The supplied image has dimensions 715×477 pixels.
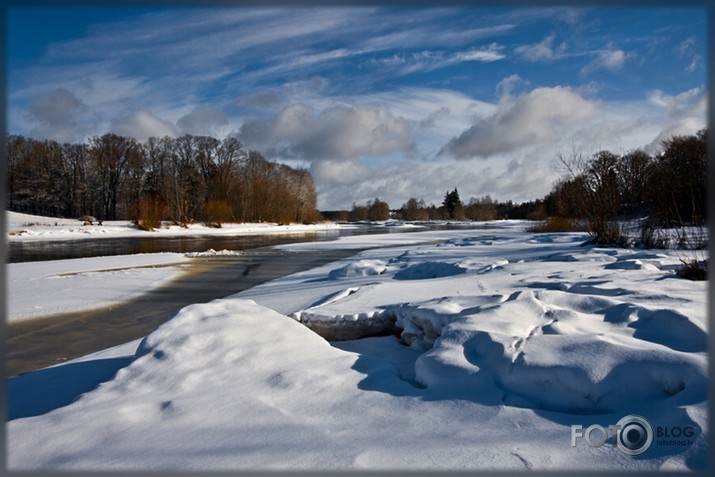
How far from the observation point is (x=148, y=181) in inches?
1848

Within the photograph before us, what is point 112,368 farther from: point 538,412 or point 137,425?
point 538,412

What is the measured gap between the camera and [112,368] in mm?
3635

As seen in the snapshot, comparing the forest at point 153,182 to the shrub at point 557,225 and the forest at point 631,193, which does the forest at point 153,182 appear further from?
the forest at point 631,193

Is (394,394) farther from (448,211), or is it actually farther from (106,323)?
(448,211)

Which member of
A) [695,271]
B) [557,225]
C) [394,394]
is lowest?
[394,394]

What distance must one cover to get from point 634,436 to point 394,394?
4.04 feet

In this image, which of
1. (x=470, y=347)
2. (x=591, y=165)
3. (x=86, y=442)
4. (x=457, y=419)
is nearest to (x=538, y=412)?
(x=457, y=419)

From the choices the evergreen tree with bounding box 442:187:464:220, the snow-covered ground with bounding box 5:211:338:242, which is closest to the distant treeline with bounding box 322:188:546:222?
the evergreen tree with bounding box 442:187:464:220

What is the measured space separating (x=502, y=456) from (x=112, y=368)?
10.9 feet

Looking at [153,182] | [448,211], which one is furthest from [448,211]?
[153,182]

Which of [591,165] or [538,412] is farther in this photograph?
[591,165]

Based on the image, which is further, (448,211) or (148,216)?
(448,211)

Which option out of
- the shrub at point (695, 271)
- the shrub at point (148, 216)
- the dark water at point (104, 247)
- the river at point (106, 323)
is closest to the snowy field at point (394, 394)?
the river at point (106, 323)

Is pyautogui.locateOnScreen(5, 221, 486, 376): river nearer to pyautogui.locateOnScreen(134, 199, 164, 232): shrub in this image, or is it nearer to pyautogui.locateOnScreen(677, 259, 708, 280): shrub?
pyautogui.locateOnScreen(677, 259, 708, 280): shrub
